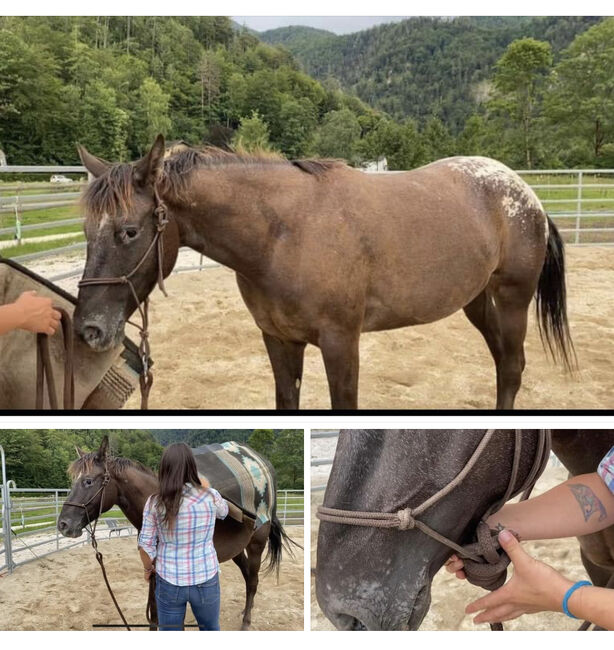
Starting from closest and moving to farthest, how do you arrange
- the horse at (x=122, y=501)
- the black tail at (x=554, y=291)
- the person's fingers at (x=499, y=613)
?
the person's fingers at (x=499, y=613), the horse at (x=122, y=501), the black tail at (x=554, y=291)

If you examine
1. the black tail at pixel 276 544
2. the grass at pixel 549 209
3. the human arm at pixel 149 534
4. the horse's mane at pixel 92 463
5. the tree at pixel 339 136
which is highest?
the tree at pixel 339 136

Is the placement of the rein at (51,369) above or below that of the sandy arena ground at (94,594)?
above

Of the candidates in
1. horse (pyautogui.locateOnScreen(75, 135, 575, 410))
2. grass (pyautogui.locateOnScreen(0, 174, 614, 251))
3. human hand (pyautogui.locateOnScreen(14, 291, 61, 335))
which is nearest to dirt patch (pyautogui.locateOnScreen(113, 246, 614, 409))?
grass (pyautogui.locateOnScreen(0, 174, 614, 251))

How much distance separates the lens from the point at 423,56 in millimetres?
2080

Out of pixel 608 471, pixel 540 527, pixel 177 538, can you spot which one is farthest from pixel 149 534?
pixel 608 471

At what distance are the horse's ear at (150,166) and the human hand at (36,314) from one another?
33 centimetres

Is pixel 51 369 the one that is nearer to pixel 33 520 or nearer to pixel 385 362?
pixel 33 520

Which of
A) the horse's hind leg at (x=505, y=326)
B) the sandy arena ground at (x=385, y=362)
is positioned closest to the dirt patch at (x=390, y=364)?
the sandy arena ground at (x=385, y=362)

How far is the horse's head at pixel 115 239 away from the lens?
131 centimetres

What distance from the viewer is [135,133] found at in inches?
80.0

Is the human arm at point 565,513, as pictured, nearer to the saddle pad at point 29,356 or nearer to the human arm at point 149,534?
the human arm at point 149,534

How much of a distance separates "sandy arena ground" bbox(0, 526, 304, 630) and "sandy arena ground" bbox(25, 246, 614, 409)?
129 cm

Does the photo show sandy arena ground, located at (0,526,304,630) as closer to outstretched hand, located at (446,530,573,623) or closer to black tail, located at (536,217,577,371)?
outstretched hand, located at (446,530,573,623)

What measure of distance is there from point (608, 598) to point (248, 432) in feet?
2.30
